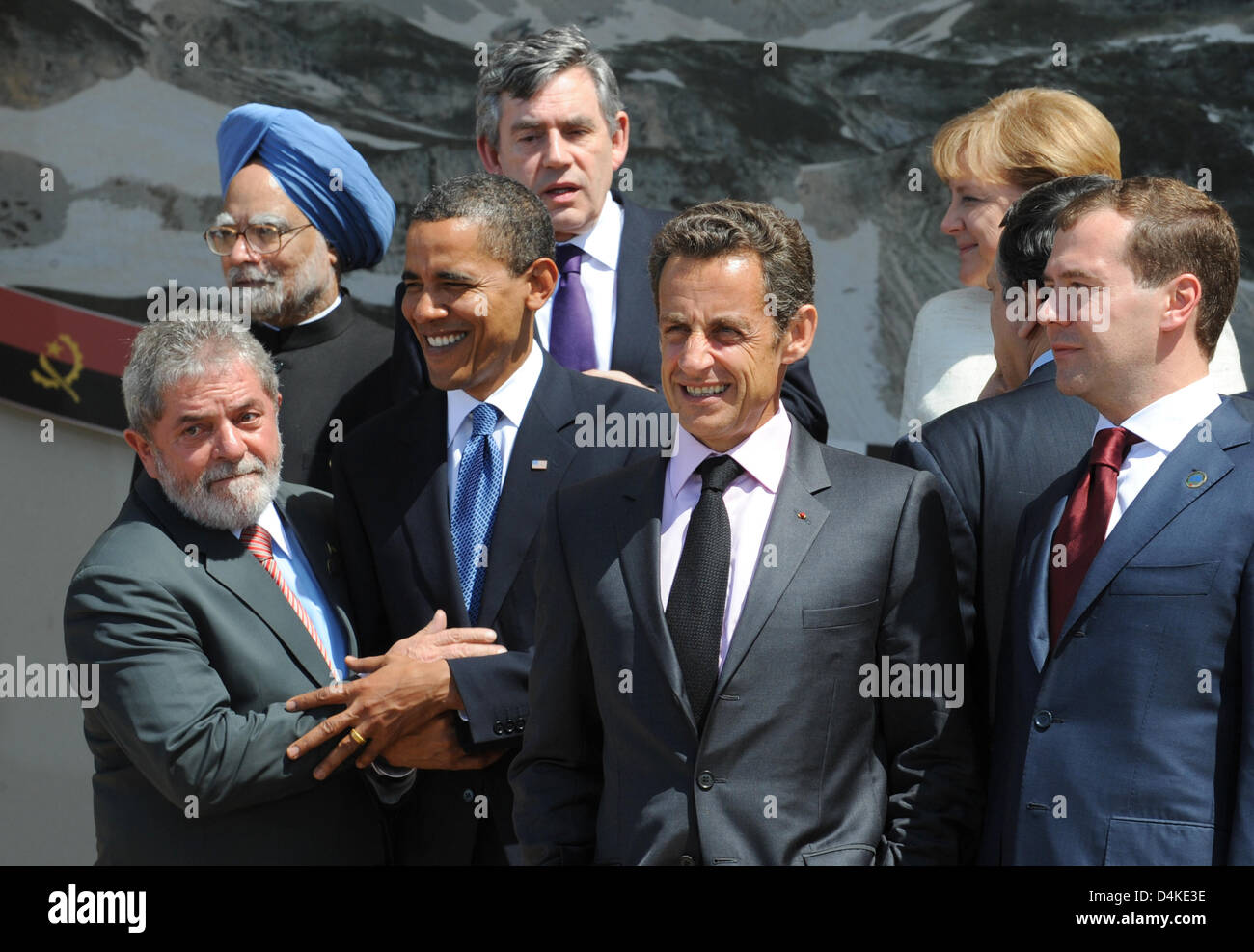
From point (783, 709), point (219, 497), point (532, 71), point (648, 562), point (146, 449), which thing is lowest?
point (783, 709)

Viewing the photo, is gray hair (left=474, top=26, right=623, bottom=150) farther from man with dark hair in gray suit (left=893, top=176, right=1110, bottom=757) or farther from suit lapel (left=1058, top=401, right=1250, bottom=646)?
suit lapel (left=1058, top=401, right=1250, bottom=646)

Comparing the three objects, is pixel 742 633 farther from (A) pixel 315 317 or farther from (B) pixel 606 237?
(A) pixel 315 317

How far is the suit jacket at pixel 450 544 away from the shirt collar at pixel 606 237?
2.25 feet

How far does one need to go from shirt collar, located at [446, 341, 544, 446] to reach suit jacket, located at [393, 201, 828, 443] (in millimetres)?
364

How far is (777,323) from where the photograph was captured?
301 cm

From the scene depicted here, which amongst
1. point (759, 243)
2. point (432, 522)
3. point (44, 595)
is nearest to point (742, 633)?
point (759, 243)

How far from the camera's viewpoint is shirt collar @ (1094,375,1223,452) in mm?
2828

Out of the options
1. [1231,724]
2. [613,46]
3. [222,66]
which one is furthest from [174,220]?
[1231,724]

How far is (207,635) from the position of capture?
11.0 ft

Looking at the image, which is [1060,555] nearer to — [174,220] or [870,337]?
[870,337]

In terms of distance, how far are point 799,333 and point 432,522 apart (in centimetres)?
96

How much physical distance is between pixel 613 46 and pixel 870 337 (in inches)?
58.1

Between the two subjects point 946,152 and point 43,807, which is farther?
point 43,807

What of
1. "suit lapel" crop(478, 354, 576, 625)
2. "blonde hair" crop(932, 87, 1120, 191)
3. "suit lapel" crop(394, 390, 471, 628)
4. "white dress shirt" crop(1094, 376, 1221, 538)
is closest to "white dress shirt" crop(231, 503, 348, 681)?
"suit lapel" crop(394, 390, 471, 628)
